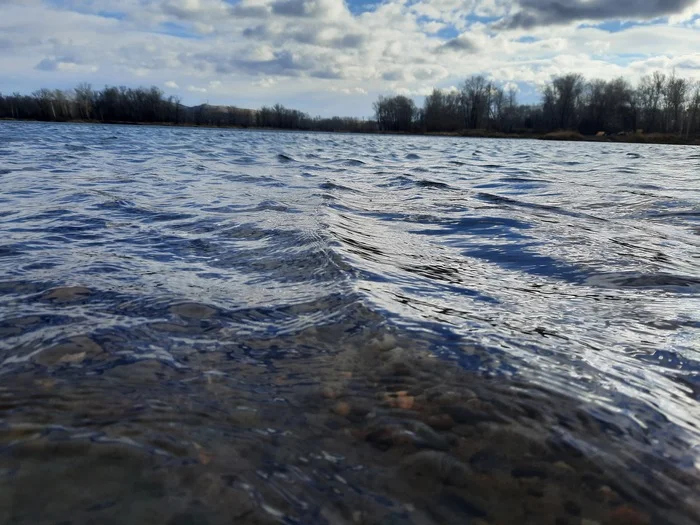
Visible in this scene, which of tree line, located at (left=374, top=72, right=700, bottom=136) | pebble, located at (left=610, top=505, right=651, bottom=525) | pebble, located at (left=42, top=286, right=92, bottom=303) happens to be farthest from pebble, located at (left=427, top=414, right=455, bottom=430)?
tree line, located at (left=374, top=72, right=700, bottom=136)

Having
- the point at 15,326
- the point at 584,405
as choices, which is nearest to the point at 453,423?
the point at 584,405

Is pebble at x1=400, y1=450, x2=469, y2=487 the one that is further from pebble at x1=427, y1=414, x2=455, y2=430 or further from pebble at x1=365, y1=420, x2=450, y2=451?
pebble at x1=427, y1=414, x2=455, y2=430

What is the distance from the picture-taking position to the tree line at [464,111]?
3556 inches

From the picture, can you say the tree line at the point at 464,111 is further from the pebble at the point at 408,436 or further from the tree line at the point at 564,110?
the pebble at the point at 408,436

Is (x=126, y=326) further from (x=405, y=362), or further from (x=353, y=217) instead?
(x=353, y=217)

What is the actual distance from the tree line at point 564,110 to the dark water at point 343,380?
8993 cm

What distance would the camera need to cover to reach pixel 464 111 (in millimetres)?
112875

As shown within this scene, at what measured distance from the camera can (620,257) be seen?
4.70m

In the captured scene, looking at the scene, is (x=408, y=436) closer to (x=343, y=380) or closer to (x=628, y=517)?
(x=343, y=380)

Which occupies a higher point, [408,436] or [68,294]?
[68,294]

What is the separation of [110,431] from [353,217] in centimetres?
519

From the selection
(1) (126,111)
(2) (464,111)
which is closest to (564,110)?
(2) (464,111)

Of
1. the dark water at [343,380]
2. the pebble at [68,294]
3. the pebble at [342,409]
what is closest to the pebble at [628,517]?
the dark water at [343,380]

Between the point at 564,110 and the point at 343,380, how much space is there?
110 meters
